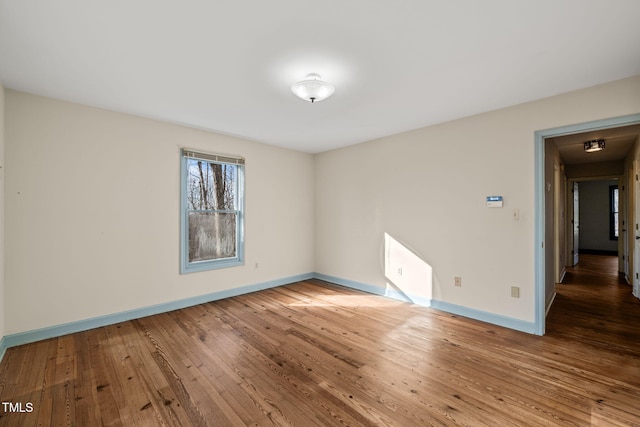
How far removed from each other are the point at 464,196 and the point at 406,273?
135cm

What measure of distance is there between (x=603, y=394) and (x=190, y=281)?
14.0 ft

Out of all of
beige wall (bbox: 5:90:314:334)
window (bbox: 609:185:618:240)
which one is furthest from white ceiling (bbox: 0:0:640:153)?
window (bbox: 609:185:618:240)

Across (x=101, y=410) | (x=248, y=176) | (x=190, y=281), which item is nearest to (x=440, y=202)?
(x=248, y=176)

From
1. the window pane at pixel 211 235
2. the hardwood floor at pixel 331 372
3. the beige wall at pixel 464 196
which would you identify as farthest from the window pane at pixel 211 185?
the beige wall at pixel 464 196

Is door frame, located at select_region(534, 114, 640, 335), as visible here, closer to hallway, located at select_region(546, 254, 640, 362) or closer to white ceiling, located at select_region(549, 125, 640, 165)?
hallway, located at select_region(546, 254, 640, 362)

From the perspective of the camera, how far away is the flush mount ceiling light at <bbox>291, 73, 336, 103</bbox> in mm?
2398

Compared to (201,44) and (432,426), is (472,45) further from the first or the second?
(432,426)

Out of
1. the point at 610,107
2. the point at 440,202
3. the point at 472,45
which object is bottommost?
the point at 440,202

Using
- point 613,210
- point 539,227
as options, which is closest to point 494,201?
point 539,227

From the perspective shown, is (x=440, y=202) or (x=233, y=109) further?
(x=440, y=202)

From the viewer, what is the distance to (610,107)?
2553 mm

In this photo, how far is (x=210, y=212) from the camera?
418 centimetres

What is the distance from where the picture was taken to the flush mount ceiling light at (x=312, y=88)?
240 centimetres

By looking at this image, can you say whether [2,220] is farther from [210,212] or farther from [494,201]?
[494,201]
